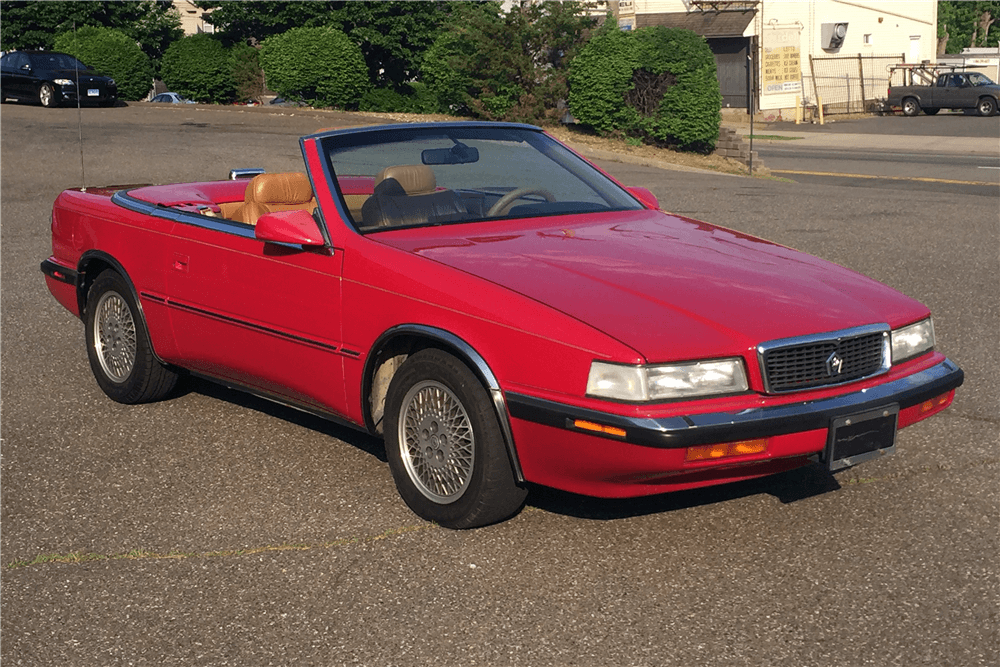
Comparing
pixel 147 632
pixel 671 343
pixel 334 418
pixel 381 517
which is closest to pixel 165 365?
pixel 334 418

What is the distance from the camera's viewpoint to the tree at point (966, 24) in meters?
76.6

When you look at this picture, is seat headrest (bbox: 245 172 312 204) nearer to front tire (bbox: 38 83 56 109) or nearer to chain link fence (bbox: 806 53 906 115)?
front tire (bbox: 38 83 56 109)

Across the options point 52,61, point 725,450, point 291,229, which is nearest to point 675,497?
point 725,450

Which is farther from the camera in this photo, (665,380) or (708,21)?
(708,21)

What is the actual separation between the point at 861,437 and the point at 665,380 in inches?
Result: 30.5

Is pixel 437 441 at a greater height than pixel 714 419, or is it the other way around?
pixel 714 419

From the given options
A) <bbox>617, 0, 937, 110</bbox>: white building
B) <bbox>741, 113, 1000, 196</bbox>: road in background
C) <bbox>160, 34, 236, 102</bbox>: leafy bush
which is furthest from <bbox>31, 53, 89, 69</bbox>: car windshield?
<bbox>617, 0, 937, 110</bbox>: white building

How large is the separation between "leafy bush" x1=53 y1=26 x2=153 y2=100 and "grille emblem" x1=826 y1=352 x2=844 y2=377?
3458cm

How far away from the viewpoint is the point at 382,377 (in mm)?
4820

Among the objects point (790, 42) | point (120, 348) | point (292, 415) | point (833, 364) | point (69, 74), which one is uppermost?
point (790, 42)

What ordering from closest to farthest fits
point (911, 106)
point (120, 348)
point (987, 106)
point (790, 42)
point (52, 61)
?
1. point (120, 348)
2. point (52, 61)
3. point (790, 42)
4. point (987, 106)
5. point (911, 106)

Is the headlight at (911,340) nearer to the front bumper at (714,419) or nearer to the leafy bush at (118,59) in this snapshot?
the front bumper at (714,419)

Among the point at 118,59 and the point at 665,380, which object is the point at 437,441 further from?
the point at 118,59

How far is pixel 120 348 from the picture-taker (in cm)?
635
